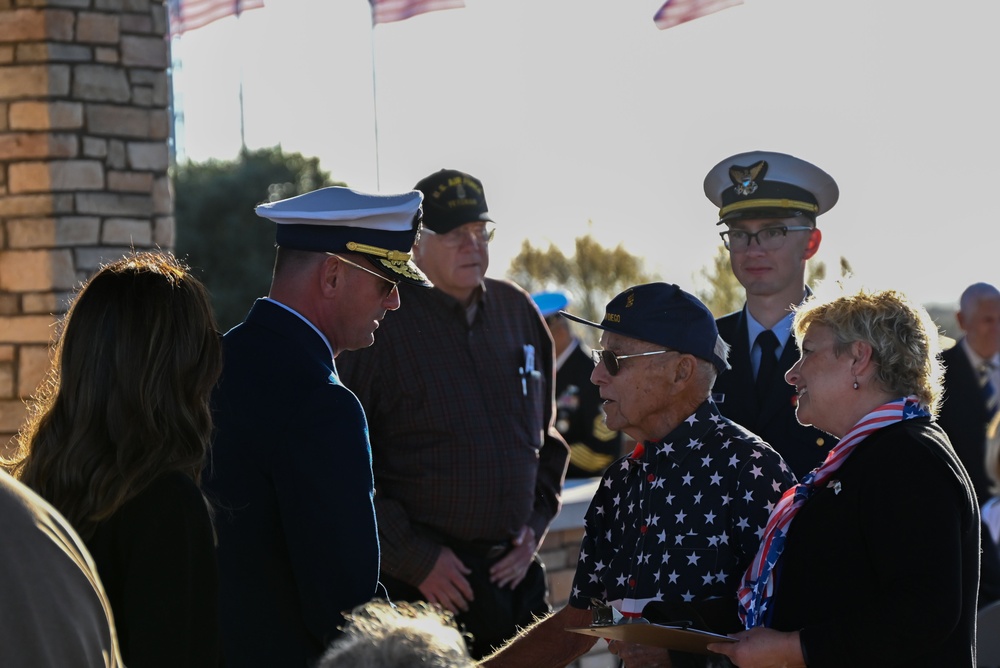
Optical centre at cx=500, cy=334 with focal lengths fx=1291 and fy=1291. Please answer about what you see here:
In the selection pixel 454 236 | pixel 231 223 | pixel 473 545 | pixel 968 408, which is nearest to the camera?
pixel 473 545

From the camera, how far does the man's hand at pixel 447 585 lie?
425 cm

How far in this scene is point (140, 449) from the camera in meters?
2.19

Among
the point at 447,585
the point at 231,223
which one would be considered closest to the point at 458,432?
the point at 447,585

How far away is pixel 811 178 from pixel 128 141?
4.40 metres

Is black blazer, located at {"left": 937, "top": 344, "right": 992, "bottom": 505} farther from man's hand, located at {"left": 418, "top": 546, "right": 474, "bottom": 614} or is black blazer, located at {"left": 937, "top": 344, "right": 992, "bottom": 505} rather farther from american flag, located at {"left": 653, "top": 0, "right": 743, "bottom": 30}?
man's hand, located at {"left": 418, "top": 546, "right": 474, "bottom": 614}

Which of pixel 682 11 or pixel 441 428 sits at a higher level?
pixel 682 11

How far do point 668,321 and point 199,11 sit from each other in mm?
5920

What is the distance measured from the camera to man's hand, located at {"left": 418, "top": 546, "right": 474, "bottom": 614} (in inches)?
167

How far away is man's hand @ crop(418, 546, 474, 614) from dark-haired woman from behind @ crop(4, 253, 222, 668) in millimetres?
2054

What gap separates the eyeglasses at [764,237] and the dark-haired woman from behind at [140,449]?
2052 millimetres

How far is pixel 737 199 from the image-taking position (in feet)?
13.2

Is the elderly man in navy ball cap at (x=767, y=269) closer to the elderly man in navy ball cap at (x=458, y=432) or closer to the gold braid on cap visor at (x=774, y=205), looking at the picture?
the gold braid on cap visor at (x=774, y=205)

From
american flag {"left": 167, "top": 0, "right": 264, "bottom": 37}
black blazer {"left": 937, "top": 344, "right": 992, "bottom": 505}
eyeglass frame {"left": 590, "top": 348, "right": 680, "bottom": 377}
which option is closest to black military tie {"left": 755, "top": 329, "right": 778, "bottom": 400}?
eyeglass frame {"left": 590, "top": 348, "right": 680, "bottom": 377}

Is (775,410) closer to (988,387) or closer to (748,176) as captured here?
(748,176)
